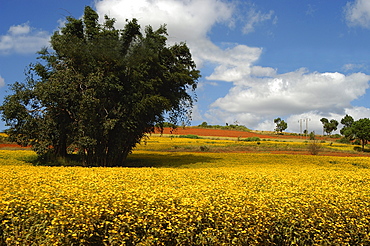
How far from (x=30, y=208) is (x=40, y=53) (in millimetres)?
19848

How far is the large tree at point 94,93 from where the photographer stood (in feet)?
67.6

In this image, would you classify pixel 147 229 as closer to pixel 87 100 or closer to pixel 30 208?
pixel 30 208

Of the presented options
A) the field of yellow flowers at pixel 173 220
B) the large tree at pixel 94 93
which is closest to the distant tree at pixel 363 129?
the large tree at pixel 94 93

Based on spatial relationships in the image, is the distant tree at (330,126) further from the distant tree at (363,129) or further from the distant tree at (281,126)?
the distant tree at (363,129)

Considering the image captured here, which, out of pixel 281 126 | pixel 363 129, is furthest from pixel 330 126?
pixel 363 129

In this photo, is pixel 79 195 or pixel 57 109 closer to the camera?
pixel 79 195

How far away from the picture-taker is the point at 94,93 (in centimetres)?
2020

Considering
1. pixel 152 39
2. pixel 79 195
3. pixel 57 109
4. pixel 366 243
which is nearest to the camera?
pixel 366 243

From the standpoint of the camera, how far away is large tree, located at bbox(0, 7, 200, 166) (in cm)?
2061

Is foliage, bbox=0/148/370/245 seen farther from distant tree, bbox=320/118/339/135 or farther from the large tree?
distant tree, bbox=320/118/339/135

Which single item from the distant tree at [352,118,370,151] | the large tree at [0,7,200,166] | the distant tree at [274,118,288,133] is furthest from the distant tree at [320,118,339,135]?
the large tree at [0,7,200,166]

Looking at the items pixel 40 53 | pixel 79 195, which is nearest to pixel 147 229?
pixel 79 195

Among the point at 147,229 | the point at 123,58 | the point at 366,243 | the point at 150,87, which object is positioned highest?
the point at 123,58

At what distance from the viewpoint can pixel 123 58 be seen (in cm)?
2225
